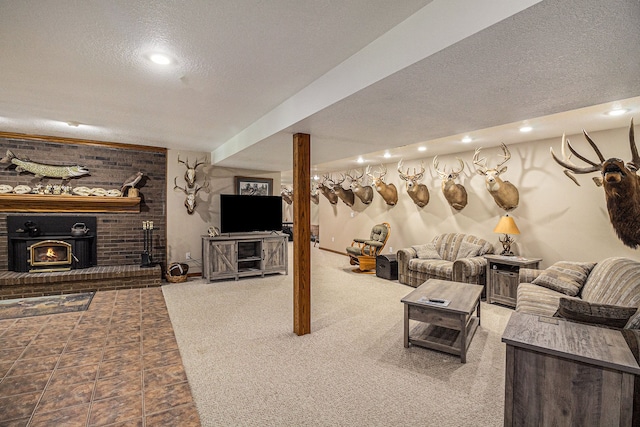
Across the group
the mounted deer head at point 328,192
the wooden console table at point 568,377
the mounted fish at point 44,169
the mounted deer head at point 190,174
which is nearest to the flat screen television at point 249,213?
the mounted deer head at point 190,174

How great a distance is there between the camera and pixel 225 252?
6055mm

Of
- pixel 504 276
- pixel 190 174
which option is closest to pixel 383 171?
pixel 504 276

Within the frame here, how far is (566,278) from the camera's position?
366 centimetres

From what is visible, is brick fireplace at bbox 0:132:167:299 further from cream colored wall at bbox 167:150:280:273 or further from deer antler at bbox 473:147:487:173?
deer antler at bbox 473:147:487:173

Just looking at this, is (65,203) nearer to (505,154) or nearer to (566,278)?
(505,154)

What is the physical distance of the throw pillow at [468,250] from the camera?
17.4ft

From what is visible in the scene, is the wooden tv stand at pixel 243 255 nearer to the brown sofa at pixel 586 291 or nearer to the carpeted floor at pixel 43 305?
the carpeted floor at pixel 43 305

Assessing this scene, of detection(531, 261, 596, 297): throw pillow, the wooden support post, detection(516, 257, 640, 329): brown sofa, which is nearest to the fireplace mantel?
the wooden support post

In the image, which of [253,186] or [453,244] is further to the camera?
[253,186]

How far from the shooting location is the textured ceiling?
162 cm

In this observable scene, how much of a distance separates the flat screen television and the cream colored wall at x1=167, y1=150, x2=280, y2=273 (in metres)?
0.54

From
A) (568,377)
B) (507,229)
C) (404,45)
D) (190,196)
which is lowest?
(568,377)

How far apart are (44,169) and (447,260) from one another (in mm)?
7114

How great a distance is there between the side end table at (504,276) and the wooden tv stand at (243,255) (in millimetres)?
3853
